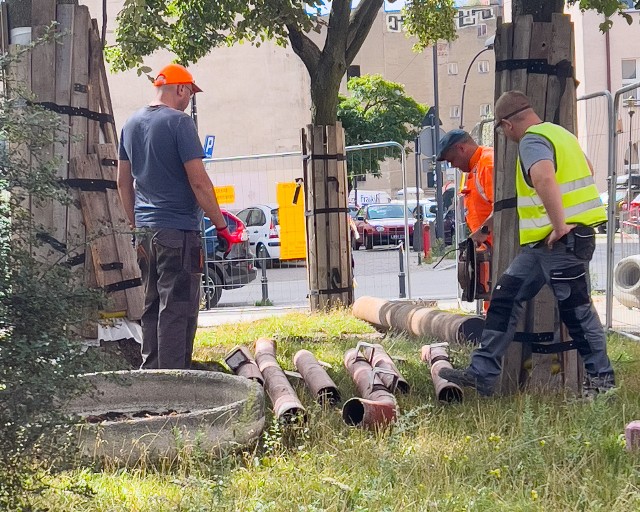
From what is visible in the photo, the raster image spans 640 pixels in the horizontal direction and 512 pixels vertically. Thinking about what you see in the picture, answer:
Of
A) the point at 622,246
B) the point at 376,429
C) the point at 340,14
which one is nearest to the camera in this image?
the point at 376,429

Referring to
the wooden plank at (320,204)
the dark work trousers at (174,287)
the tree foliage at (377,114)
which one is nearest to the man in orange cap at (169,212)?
the dark work trousers at (174,287)

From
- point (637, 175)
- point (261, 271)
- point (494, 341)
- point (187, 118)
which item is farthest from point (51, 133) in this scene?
point (261, 271)

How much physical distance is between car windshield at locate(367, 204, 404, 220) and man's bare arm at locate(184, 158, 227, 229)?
23.2 metres

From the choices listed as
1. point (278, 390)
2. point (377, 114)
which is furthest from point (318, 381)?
point (377, 114)

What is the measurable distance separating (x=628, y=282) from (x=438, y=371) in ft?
19.1

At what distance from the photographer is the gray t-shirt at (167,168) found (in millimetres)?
6285

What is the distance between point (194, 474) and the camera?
409cm

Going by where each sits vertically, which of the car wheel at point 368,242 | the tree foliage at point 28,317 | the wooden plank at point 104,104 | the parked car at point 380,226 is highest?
the wooden plank at point 104,104

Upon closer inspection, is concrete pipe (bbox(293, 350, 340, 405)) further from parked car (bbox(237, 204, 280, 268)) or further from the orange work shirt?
parked car (bbox(237, 204, 280, 268))

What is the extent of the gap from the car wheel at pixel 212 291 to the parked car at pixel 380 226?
6.84ft

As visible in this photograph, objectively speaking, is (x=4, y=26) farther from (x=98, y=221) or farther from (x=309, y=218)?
(x=309, y=218)

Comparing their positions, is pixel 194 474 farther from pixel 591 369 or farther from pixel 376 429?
pixel 591 369

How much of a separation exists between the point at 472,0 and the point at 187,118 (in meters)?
69.7

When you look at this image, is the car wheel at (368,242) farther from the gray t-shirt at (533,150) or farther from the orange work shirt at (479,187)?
the gray t-shirt at (533,150)
